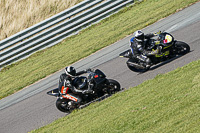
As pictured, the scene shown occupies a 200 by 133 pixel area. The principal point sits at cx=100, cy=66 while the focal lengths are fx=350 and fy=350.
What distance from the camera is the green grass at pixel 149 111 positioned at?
23.8 ft

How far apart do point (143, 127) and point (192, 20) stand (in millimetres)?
10914

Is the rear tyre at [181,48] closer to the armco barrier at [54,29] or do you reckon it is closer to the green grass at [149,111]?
the green grass at [149,111]

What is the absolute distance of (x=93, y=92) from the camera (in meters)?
12.1

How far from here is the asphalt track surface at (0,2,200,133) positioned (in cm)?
1270

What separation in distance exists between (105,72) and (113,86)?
3.02 metres

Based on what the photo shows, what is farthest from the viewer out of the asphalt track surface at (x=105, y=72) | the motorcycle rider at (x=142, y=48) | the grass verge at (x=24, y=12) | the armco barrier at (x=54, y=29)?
the grass verge at (x=24, y=12)

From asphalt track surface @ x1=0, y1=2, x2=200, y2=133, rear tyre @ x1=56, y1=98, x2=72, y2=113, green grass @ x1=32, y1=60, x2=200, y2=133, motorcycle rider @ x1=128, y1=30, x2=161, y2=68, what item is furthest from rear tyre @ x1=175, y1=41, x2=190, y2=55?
rear tyre @ x1=56, y1=98, x2=72, y2=113

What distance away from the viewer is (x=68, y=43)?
21344 millimetres

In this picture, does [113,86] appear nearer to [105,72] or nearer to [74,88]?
[74,88]

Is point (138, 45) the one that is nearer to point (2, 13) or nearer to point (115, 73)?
point (115, 73)

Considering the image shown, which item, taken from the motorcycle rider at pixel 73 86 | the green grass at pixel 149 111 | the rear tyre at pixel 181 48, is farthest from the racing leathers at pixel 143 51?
the motorcycle rider at pixel 73 86

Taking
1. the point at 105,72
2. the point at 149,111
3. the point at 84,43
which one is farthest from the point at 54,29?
the point at 149,111

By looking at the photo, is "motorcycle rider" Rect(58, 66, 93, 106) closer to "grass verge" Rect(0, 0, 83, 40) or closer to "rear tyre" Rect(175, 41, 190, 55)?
"rear tyre" Rect(175, 41, 190, 55)

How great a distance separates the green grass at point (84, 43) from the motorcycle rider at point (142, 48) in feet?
17.5
